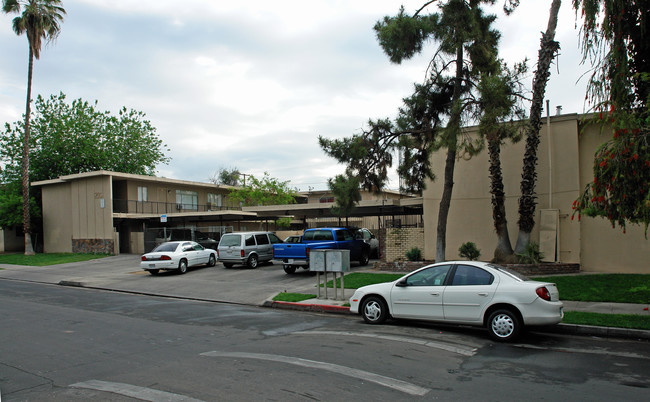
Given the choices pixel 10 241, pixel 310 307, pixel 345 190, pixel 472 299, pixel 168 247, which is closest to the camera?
pixel 472 299

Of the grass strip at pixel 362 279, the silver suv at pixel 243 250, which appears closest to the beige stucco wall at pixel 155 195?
the silver suv at pixel 243 250

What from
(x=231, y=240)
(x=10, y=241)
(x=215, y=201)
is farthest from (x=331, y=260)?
(x=10, y=241)

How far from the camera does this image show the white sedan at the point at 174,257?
21.9 meters

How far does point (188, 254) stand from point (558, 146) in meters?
16.3

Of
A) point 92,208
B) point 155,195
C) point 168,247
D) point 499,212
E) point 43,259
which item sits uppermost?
point 155,195

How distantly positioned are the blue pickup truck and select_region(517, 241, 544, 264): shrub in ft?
23.2

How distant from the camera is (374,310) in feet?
35.3

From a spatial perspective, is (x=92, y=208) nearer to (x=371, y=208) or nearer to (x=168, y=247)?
(x=168, y=247)

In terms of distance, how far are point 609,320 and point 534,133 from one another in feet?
27.5

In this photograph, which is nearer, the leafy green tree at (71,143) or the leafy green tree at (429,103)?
the leafy green tree at (429,103)

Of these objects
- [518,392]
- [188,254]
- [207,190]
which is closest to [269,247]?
[188,254]

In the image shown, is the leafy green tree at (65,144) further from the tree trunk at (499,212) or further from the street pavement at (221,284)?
the tree trunk at (499,212)

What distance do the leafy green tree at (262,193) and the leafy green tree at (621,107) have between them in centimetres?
3840

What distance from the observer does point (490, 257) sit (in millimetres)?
19188
